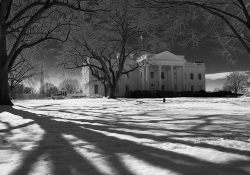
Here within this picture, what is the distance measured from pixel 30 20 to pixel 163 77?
1628 inches

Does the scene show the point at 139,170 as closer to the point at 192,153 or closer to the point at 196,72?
the point at 192,153

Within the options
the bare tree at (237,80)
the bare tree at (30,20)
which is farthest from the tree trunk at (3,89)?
the bare tree at (237,80)

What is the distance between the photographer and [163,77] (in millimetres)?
49844

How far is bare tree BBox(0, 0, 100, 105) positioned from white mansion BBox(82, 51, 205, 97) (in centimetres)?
2875

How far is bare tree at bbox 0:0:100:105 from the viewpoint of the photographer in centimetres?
1073

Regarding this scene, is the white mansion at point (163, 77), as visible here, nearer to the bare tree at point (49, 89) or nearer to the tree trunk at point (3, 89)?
the tree trunk at point (3, 89)

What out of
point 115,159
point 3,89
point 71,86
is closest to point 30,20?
point 3,89

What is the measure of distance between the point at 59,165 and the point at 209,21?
44.7 feet

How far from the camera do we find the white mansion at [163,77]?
44062 millimetres

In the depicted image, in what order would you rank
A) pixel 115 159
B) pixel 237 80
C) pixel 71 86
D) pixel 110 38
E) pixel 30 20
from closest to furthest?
pixel 115 159 < pixel 30 20 < pixel 110 38 < pixel 237 80 < pixel 71 86

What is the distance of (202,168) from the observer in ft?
6.53

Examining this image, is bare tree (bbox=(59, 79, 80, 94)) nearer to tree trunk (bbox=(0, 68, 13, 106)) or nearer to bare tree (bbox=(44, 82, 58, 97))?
bare tree (bbox=(44, 82, 58, 97))

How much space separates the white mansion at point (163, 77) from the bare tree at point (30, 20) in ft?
94.3

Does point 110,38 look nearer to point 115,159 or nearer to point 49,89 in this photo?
point 115,159
